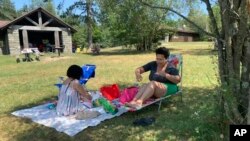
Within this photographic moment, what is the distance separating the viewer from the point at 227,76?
3543 millimetres

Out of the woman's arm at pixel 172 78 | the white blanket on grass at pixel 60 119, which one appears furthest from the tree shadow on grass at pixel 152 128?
the woman's arm at pixel 172 78

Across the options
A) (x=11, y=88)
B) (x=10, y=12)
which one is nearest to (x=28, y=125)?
(x=11, y=88)

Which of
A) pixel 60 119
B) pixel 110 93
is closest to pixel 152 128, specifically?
pixel 60 119

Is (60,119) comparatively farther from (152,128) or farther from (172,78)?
(172,78)

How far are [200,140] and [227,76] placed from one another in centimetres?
85

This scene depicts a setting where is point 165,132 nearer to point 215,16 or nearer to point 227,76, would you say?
point 227,76

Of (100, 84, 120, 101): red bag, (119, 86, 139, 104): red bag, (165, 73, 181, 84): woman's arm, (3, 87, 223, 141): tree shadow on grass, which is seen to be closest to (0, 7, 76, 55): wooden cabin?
(100, 84, 120, 101): red bag

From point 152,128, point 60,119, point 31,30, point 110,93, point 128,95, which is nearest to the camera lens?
point 152,128

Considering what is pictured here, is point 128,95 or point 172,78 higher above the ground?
point 172,78

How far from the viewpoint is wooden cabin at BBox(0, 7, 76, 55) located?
2575cm

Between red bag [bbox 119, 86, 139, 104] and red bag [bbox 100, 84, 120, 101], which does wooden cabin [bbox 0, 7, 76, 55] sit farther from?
red bag [bbox 119, 86, 139, 104]

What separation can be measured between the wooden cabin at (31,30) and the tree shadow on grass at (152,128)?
21907 millimetres

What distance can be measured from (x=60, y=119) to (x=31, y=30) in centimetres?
2432

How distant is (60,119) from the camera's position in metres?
4.96
